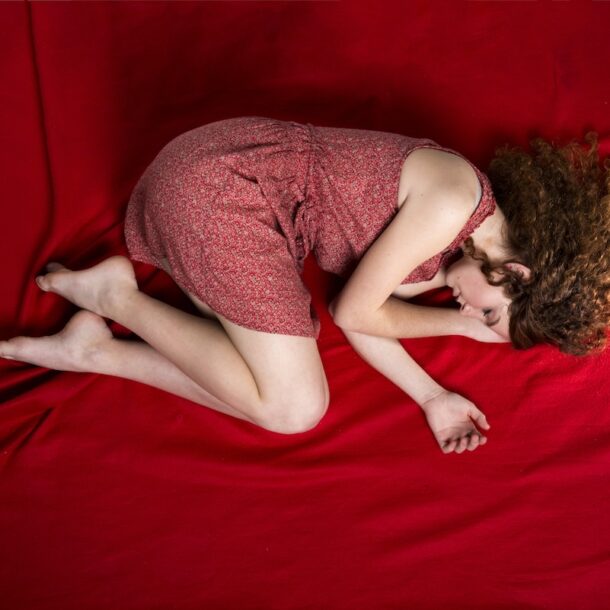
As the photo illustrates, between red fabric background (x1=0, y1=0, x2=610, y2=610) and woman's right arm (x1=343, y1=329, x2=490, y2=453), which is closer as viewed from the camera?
red fabric background (x1=0, y1=0, x2=610, y2=610)

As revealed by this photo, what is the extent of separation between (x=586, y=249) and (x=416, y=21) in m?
0.83

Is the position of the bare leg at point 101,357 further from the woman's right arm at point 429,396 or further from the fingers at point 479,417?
the fingers at point 479,417

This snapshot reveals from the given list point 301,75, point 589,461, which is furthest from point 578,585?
point 301,75

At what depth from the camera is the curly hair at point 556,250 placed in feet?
3.56

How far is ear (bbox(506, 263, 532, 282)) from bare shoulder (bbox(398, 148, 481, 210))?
0.38 feet

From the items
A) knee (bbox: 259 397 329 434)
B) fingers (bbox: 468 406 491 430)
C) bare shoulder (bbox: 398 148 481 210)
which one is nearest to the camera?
bare shoulder (bbox: 398 148 481 210)

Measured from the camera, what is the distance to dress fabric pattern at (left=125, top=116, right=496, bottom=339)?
3.59 ft

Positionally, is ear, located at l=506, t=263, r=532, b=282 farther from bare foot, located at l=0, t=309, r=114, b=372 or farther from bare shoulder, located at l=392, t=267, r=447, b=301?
bare foot, located at l=0, t=309, r=114, b=372

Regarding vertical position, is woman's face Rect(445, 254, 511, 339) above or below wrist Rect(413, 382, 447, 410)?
above

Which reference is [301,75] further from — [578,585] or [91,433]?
[578,585]

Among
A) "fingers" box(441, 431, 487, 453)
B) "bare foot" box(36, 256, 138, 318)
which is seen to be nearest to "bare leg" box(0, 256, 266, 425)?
"bare foot" box(36, 256, 138, 318)

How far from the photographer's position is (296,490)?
3.87 feet

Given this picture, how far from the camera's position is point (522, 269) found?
1.12 m

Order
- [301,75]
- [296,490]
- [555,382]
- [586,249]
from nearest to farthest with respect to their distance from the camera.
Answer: [586,249] < [296,490] < [555,382] < [301,75]
